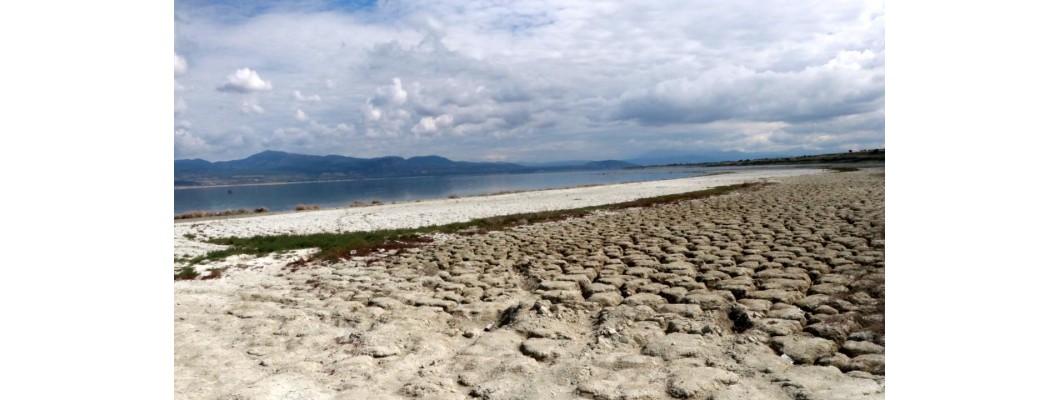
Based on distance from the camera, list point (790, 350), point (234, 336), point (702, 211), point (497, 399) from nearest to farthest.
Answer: point (497, 399)
point (790, 350)
point (234, 336)
point (702, 211)

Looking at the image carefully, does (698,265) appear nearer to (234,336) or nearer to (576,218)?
(234,336)

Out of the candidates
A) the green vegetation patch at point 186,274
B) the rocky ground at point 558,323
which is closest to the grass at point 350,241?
the green vegetation patch at point 186,274

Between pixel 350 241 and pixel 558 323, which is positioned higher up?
pixel 350 241

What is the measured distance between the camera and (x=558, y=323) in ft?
17.0

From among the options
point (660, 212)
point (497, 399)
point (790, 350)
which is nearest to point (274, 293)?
point (497, 399)

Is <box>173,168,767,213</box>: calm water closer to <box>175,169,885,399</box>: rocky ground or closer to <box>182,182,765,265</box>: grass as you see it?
<box>182,182,765,265</box>: grass

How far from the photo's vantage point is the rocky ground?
12.5 feet

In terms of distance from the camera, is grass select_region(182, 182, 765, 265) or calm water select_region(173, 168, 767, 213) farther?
calm water select_region(173, 168, 767, 213)

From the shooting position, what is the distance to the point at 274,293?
7.17m

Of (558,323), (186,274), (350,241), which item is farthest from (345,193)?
(558,323)

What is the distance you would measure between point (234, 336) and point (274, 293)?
6.61ft

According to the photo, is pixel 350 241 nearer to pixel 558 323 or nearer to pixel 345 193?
pixel 558 323

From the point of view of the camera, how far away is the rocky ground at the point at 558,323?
3.82m

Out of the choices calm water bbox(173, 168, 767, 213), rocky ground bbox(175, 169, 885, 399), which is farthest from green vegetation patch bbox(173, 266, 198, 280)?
calm water bbox(173, 168, 767, 213)
